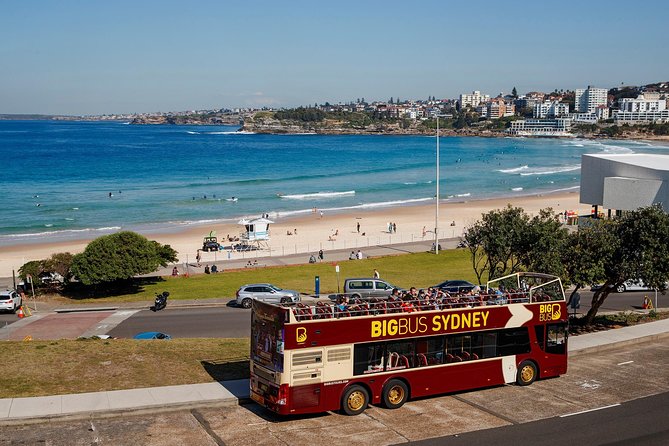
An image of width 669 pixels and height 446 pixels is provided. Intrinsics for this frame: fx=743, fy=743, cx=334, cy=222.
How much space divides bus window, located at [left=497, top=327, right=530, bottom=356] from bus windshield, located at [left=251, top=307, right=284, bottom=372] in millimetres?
6209

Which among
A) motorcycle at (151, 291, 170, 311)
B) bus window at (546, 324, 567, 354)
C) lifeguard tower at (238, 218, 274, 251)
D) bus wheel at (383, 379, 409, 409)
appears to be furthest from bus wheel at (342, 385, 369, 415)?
lifeguard tower at (238, 218, 274, 251)

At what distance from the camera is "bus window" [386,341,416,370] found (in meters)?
17.8

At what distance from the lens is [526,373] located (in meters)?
A: 20.0

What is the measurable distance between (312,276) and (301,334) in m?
26.6

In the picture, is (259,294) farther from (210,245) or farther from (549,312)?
(210,245)

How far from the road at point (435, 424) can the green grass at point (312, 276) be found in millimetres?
20001

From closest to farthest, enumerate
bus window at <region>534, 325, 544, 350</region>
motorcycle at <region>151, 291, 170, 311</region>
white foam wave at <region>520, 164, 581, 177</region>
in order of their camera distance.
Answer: bus window at <region>534, 325, 544, 350</region>
motorcycle at <region>151, 291, 170, 311</region>
white foam wave at <region>520, 164, 581, 177</region>

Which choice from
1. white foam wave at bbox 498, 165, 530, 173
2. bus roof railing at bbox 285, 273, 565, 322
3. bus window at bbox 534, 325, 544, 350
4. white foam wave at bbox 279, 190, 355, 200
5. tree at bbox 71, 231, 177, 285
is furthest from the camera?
white foam wave at bbox 498, 165, 530, 173

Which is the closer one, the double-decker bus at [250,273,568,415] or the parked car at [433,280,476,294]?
the double-decker bus at [250,273,568,415]

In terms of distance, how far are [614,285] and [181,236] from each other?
153 ft

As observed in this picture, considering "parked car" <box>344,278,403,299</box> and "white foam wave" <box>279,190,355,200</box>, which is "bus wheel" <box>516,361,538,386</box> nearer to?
"parked car" <box>344,278,403,299</box>

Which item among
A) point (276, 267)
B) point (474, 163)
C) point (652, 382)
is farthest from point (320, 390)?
point (474, 163)

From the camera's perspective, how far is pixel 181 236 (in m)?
67.1

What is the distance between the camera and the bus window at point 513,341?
763 inches
